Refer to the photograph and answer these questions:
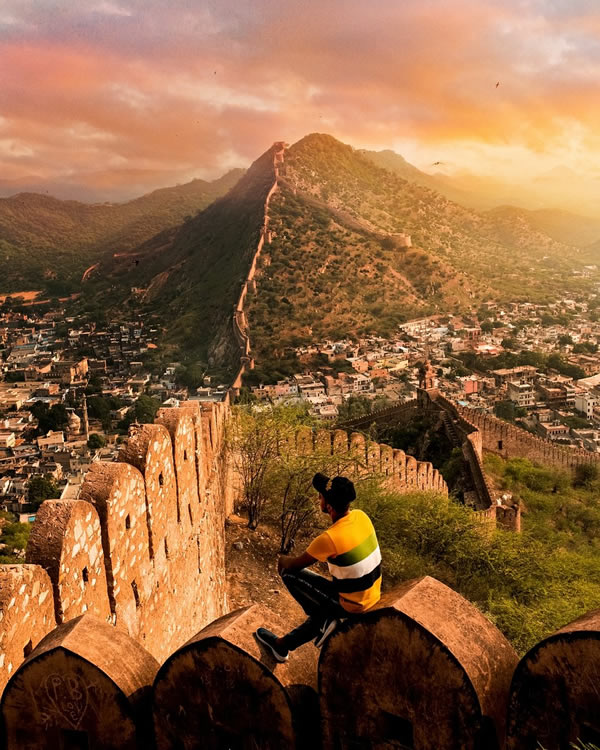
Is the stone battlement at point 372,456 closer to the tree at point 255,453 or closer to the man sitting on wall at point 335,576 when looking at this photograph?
the tree at point 255,453

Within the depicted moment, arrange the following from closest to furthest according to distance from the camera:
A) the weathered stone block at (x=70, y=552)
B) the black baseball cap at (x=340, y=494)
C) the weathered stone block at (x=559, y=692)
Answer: the weathered stone block at (x=559, y=692) → the black baseball cap at (x=340, y=494) → the weathered stone block at (x=70, y=552)

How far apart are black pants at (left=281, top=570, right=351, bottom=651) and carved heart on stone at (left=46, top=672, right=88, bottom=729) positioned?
0.78 meters

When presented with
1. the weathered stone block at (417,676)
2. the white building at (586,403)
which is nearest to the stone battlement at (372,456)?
the weathered stone block at (417,676)

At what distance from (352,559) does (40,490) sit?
3634 centimetres

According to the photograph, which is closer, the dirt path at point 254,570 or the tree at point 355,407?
the dirt path at point 254,570

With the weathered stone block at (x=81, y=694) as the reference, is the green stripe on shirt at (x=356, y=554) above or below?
above

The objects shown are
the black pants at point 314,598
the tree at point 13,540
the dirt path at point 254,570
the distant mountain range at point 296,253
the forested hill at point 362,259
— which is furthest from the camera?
the distant mountain range at point 296,253

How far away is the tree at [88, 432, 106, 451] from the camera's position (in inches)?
1820

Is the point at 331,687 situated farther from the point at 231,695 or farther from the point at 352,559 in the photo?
the point at 352,559

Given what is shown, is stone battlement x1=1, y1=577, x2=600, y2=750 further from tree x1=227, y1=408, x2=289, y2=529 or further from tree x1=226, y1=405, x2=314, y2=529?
tree x1=227, y1=408, x2=289, y2=529

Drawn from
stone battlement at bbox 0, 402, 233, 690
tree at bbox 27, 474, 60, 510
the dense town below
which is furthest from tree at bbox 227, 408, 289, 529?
tree at bbox 27, 474, 60, 510

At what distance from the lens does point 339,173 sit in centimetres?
12381

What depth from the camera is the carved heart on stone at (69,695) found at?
89.7 inches

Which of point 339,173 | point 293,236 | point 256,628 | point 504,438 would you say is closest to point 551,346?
point 293,236
